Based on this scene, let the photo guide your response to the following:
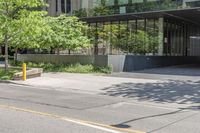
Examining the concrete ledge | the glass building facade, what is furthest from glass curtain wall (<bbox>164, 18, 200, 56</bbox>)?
the concrete ledge

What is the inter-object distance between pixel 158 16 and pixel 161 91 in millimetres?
18154

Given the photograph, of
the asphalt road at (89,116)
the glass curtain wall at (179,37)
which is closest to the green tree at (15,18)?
the asphalt road at (89,116)

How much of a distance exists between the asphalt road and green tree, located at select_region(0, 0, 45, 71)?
8861mm

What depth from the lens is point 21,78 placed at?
73.5 feet

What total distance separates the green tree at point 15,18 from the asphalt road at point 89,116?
8861 millimetres

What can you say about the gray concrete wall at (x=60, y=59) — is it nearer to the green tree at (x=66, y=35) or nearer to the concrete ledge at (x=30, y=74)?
the green tree at (x=66, y=35)

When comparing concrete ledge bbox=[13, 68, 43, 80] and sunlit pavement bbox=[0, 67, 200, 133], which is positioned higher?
concrete ledge bbox=[13, 68, 43, 80]

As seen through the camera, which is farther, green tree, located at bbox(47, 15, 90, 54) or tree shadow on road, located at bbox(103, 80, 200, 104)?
green tree, located at bbox(47, 15, 90, 54)

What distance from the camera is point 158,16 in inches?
1375

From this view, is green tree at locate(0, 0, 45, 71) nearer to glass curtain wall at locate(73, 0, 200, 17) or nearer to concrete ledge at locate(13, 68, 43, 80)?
concrete ledge at locate(13, 68, 43, 80)

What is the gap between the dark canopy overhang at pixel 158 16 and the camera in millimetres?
32188

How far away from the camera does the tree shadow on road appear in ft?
50.5

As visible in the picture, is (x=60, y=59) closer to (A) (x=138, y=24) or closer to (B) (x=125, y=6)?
(B) (x=125, y=6)

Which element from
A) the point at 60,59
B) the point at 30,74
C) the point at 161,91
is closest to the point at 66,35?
the point at 60,59
